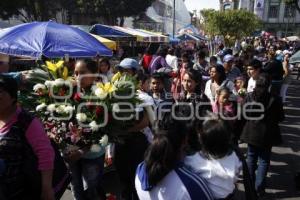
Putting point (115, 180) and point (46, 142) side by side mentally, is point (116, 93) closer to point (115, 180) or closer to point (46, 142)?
point (46, 142)

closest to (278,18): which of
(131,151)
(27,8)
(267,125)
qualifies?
(27,8)

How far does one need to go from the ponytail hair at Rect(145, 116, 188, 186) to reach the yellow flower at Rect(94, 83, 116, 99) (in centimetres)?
97

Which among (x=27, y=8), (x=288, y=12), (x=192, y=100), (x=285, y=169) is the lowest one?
(x=285, y=169)

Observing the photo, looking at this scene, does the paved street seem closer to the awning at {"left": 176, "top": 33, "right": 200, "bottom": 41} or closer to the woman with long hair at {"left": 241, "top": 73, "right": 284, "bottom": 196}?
the woman with long hair at {"left": 241, "top": 73, "right": 284, "bottom": 196}

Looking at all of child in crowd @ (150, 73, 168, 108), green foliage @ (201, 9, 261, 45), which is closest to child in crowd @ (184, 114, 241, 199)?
child in crowd @ (150, 73, 168, 108)

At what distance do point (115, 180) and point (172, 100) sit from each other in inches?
69.7

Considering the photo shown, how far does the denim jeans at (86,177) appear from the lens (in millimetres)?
3609

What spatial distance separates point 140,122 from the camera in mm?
3406

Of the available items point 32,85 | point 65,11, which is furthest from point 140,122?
point 65,11

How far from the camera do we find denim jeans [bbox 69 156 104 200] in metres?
3.61

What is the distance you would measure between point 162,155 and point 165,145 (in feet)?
0.20

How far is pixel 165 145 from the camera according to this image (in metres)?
2.21

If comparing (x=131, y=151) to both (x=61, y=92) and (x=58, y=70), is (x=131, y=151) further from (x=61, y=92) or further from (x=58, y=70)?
(x=58, y=70)

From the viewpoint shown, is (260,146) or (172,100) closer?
(172,100)
